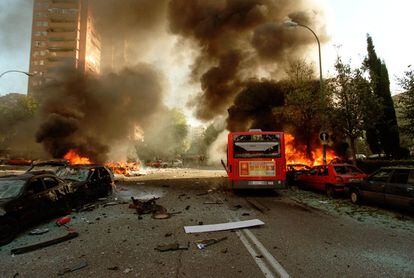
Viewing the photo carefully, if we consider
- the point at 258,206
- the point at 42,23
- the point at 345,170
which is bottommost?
the point at 258,206

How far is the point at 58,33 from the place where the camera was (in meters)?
69.9

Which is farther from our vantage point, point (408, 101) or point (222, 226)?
point (408, 101)

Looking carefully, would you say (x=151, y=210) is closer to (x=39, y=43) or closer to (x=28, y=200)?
(x=28, y=200)

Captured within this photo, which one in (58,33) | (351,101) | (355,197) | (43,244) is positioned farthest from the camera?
(58,33)

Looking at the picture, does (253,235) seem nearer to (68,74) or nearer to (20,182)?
(20,182)

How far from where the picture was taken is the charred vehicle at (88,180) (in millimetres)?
9267

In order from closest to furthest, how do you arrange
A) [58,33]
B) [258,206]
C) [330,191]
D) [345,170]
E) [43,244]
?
[43,244]
[258,206]
[330,191]
[345,170]
[58,33]

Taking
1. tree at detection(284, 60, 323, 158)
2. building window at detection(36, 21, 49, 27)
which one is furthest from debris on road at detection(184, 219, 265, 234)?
building window at detection(36, 21, 49, 27)

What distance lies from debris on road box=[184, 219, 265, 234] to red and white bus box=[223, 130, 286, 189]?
469 centimetres

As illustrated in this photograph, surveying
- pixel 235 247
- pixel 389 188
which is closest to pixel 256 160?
pixel 389 188

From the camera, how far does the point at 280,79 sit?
984 inches

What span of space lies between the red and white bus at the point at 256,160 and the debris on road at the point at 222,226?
4687 millimetres

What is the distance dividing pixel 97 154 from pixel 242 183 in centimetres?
1802

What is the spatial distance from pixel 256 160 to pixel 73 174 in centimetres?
692
